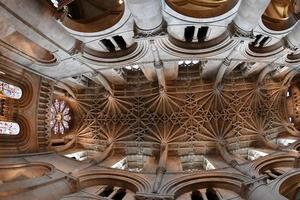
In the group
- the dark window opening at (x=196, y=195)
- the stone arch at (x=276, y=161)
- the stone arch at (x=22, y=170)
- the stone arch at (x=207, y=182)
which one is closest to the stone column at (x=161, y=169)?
the stone arch at (x=207, y=182)

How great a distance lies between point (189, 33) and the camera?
38.5 ft

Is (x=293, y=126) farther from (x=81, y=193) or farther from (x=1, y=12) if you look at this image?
(x=1, y=12)

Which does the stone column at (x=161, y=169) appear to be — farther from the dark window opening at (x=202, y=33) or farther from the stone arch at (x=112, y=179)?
the dark window opening at (x=202, y=33)

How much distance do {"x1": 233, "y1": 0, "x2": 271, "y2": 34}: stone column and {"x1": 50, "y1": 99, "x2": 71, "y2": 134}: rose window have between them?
10.1 metres

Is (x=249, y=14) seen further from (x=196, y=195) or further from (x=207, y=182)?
(x=196, y=195)

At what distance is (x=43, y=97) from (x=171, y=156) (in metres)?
7.25

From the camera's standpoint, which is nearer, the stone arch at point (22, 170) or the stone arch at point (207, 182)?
the stone arch at point (22, 170)

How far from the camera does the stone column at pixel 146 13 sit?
29.7 feet

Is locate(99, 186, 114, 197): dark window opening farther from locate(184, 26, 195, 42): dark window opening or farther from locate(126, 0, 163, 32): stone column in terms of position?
locate(184, 26, 195, 42): dark window opening

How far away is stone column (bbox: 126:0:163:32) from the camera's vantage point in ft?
29.7

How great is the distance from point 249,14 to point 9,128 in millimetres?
10419

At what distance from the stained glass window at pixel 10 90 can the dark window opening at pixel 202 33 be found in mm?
7941

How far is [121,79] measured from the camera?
16.2 meters

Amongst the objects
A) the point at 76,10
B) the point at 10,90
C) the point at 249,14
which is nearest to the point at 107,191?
the point at 10,90
